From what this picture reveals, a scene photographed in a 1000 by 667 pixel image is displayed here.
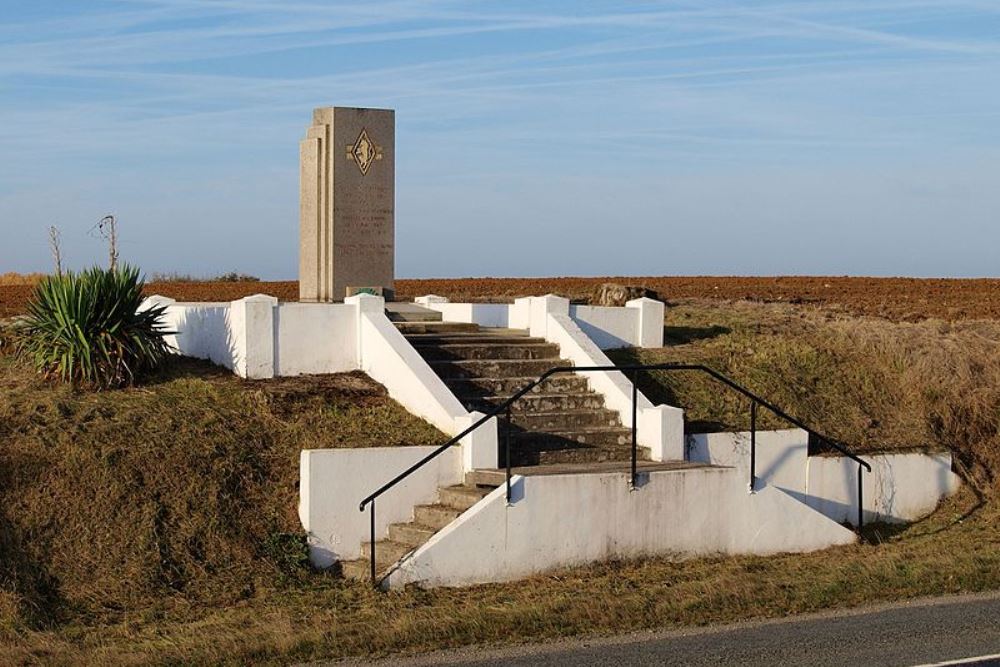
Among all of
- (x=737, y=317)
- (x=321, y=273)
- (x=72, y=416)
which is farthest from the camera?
(x=737, y=317)

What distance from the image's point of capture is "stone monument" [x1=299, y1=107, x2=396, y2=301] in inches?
768

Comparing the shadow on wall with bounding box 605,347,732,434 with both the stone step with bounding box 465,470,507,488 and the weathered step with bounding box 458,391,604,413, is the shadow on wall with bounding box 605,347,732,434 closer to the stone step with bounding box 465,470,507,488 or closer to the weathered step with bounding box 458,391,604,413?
the weathered step with bounding box 458,391,604,413

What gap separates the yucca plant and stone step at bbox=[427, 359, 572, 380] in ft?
11.0

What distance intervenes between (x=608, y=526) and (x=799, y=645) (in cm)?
377

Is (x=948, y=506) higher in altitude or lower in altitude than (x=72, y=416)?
lower

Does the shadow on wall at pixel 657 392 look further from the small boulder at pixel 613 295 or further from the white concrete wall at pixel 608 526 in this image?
the small boulder at pixel 613 295

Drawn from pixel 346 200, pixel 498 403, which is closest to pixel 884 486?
pixel 498 403

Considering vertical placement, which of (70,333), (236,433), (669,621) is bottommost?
(669,621)

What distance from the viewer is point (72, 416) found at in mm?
14211

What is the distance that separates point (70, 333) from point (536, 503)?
19.6 feet

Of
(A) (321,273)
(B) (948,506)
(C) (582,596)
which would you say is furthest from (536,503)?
(A) (321,273)

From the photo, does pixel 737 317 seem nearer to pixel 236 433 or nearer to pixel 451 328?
pixel 451 328

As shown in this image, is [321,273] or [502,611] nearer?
A: [502,611]

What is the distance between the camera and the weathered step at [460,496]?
13.4 metres
